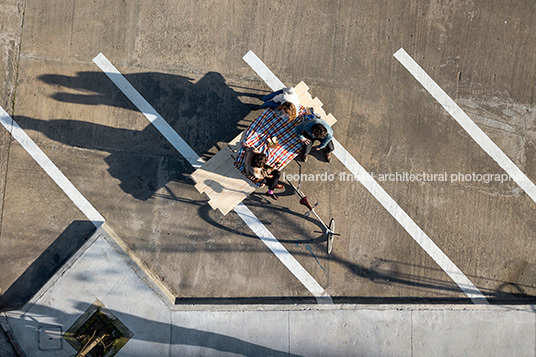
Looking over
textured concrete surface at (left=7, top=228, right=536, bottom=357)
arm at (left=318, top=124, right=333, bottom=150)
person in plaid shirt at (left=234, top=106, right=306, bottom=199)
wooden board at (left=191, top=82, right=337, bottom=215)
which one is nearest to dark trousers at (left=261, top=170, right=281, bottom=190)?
person in plaid shirt at (left=234, top=106, right=306, bottom=199)

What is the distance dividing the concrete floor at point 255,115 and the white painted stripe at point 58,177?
0.11 meters

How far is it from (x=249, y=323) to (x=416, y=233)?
11.6 feet

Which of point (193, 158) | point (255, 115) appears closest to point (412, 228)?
point (255, 115)

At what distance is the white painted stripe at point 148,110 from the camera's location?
21.7 ft

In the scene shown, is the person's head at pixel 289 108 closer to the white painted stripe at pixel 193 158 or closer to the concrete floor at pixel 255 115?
the concrete floor at pixel 255 115

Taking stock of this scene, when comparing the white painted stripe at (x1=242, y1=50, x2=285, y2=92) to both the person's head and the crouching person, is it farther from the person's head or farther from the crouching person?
the crouching person

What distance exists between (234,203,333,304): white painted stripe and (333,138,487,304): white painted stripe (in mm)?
1953

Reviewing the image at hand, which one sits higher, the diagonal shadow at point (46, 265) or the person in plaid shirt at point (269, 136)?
the person in plaid shirt at point (269, 136)

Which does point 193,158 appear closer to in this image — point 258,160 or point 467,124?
point 258,160

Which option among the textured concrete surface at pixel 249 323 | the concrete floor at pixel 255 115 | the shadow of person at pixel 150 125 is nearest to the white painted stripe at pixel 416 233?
the concrete floor at pixel 255 115

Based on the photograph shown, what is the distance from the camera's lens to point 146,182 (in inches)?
258

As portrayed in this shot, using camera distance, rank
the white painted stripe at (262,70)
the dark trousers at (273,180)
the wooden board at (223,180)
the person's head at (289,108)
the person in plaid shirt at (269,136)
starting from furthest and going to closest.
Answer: the white painted stripe at (262,70) < the wooden board at (223,180) < the dark trousers at (273,180) < the person in plaid shirt at (269,136) < the person's head at (289,108)

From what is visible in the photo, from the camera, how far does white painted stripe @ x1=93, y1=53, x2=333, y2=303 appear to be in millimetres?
6598

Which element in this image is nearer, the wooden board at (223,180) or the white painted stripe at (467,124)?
the wooden board at (223,180)
